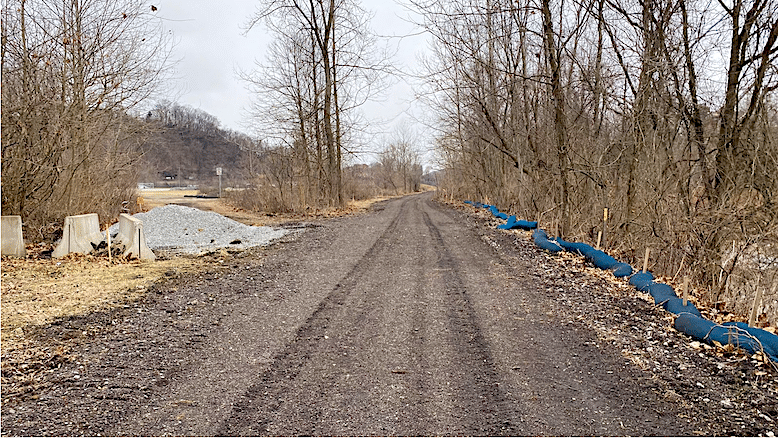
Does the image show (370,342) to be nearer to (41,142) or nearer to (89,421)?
(89,421)

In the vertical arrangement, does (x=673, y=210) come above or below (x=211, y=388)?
above

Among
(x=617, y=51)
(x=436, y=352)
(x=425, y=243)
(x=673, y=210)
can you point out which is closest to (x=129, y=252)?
(x=425, y=243)

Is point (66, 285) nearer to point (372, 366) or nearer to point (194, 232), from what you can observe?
point (372, 366)

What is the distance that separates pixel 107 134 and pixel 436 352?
13092 millimetres

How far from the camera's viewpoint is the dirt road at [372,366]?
3.20 m

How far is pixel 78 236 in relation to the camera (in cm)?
933

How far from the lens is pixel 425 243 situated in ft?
39.1

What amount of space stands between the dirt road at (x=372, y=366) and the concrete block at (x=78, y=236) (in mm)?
3143

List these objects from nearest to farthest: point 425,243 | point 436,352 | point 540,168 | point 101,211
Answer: point 436,352
point 425,243
point 540,168
point 101,211

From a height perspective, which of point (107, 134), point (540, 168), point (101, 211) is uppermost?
point (107, 134)

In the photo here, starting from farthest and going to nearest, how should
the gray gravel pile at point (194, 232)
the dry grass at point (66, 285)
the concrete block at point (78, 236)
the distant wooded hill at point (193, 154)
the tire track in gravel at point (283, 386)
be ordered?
the distant wooded hill at point (193, 154)
the gray gravel pile at point (194, 232)
the concrete block at point (78, 236)
the dry grass at point (66, 285)
the tire track in gravel at point (283, 386)

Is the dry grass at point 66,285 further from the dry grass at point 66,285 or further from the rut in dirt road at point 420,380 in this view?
the rut in dirt road at point 420,380

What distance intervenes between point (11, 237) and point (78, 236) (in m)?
1.14

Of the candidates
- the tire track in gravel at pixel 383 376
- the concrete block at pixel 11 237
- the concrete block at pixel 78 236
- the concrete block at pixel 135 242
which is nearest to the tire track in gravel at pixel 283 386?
the tire track in gravel at pixel 383 376
